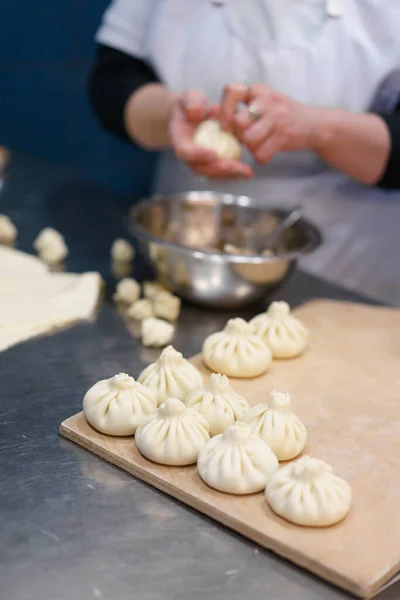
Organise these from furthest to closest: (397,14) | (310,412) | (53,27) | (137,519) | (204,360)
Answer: (53,27) < (397,14) < (204,360) < (310,412) < (137,519)

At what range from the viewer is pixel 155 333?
1.34 m

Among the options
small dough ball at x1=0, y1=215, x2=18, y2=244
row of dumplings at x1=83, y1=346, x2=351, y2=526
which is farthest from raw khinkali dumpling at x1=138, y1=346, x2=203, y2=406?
small dough ball at x1=0, y1=215, x2=18, y2=244

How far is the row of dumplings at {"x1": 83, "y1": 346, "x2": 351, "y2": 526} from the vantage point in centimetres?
89

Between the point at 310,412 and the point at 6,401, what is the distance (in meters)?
0.45

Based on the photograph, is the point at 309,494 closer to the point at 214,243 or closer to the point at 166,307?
the point at 166,307

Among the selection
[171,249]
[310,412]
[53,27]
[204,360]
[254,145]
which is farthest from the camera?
[53,27]

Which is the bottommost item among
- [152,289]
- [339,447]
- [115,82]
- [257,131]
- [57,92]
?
[57,92]

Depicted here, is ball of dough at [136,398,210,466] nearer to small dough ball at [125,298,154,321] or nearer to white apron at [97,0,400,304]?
small dough ball at [125,298,154,321]

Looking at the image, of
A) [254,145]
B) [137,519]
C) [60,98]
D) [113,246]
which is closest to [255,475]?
[137,519]

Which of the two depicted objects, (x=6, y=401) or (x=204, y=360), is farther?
(x=204, y=360)

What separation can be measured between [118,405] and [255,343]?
0.97 feet

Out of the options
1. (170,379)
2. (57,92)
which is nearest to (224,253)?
(170,379)

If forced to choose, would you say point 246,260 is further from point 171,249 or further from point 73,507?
point 73,507

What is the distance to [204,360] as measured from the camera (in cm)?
127
